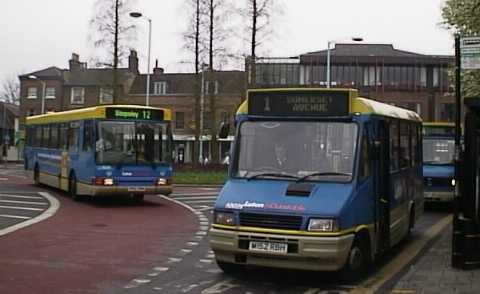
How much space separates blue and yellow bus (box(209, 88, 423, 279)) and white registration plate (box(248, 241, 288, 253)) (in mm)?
12

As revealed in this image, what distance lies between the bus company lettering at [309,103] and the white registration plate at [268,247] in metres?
2.08

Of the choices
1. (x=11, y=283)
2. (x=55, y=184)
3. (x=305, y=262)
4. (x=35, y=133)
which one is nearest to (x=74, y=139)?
(x=55, y=184)

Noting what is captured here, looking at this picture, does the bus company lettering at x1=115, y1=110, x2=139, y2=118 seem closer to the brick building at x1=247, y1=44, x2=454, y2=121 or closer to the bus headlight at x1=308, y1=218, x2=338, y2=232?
the bus headlight at x1=308, y1=218, x2=338, y2=232

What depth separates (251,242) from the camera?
8.88 m

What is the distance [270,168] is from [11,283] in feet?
12.2

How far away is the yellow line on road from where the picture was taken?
904cm

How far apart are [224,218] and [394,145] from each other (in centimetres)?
390

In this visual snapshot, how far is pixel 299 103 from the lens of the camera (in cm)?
986

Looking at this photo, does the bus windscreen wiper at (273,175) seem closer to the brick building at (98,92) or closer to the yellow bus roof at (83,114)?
the yellow bus roof at (83,114)

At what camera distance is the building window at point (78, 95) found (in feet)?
276

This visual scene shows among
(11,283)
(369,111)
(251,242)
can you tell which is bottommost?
(11,283)

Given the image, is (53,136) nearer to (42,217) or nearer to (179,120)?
(42,217)

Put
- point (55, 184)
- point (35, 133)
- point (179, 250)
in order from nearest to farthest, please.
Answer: point (179, 250)
point (55, 184)
point (35, 133)

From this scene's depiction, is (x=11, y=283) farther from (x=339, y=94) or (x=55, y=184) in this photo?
(x=55, y=184)
